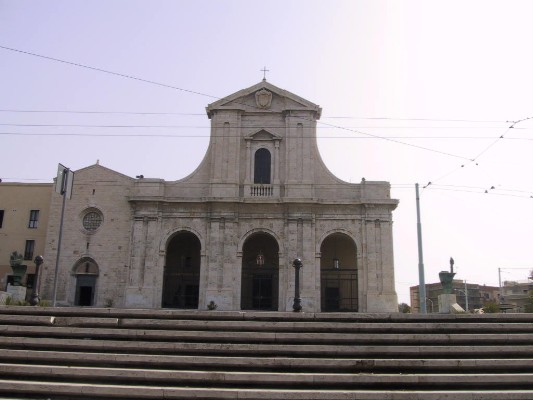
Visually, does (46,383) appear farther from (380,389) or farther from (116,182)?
(116,182)

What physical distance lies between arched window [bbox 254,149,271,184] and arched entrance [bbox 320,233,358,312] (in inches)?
235

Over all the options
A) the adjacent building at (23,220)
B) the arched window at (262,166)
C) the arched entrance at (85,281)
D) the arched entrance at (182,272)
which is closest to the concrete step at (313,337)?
the arched entrance at (182,272)

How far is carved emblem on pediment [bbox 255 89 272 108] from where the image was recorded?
1398 inches

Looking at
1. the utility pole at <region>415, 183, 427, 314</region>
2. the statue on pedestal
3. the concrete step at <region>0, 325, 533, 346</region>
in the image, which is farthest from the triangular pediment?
the concrete step at <region>0, 325, 533, 346</region>

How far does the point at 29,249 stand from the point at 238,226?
14.6 m

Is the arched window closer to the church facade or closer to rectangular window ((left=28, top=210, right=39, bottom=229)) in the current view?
the church facade

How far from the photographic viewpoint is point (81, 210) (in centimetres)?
3434

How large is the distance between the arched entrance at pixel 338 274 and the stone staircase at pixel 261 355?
2026 cm

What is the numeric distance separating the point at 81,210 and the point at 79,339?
934 inches

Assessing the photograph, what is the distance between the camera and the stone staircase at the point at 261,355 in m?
10.2

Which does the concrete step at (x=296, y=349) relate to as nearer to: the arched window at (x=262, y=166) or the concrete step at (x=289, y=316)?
the concrete step at (x=289, y=316)

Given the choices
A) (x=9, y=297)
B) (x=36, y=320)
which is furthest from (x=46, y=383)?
(x=9, y=297)

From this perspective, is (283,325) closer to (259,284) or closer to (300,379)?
(300,379)

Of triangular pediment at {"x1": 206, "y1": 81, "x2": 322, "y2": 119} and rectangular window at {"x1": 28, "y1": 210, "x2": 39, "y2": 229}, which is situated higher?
triangular pediment at {"x1": 206, "y1": 81, "x2": 322, "y2": 119}
